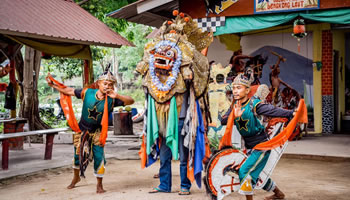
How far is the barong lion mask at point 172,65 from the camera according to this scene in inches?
223

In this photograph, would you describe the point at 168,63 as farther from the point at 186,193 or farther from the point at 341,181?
the point at 341,181

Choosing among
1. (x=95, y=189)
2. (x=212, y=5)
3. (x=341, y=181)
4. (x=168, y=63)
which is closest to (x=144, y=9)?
(x=212, y=5)

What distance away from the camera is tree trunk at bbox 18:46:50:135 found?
11773mm

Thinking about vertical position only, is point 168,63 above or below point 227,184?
above

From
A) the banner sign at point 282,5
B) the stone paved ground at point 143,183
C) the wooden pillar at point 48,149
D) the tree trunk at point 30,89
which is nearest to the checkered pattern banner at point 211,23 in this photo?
the banner sign at point 282,5

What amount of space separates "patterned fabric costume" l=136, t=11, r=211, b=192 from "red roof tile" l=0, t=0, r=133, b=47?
117 inches

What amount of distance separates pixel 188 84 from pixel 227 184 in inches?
58.5

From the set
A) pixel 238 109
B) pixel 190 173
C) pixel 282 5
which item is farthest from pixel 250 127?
pixel 282 5

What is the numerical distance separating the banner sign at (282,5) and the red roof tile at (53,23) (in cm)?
329

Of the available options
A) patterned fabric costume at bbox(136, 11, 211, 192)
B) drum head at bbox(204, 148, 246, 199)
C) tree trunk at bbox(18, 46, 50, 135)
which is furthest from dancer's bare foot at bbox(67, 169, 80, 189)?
tree trunk at bbox(18, 46, 50, 135)

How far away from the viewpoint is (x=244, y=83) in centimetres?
495

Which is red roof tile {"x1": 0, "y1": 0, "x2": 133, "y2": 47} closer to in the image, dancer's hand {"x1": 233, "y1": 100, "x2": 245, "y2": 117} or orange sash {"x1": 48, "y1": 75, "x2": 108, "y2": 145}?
orange sash {"x1": 48, "y1": 75, "x2": 108, "y2": 145}

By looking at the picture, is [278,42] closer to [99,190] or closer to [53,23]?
[53,23]

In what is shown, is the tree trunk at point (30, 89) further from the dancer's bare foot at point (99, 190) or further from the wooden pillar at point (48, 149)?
the dancer's bare foot at point (99, 190)
